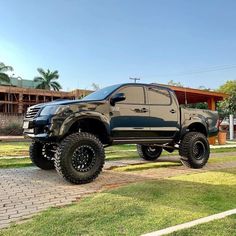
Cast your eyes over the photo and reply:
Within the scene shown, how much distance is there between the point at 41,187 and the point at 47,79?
38576mm

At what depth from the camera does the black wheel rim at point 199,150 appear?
820 centimetres

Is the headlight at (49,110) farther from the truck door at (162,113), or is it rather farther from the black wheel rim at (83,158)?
the truck door at (162,113)

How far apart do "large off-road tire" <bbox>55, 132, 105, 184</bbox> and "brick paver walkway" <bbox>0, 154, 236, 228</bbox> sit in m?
0.19

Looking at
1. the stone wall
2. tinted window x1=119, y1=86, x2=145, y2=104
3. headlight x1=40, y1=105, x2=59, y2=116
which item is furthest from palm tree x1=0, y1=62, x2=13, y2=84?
headlight x1=40, y1=105, x2=59, y2=116

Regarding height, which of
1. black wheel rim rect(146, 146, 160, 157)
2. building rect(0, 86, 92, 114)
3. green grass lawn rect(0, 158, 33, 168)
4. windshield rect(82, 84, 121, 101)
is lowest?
green grass lawn rect(0, 158, 33, 168)

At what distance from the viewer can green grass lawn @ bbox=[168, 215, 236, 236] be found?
3.31m

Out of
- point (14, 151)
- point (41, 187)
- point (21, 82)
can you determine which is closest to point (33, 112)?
point (41, 187)

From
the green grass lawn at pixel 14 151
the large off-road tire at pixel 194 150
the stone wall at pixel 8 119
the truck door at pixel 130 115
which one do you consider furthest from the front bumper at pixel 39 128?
the stone wall at pixel 8 119

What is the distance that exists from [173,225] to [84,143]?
2.87 metres

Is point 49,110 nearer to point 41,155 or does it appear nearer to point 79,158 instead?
point 79,158

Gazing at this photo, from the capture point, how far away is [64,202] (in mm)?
4656

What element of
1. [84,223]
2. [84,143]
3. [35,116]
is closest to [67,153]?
[84,143]

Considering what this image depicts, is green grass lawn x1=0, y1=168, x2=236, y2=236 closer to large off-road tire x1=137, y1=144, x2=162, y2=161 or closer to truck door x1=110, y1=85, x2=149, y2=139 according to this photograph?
truck door x1=110, y1=85, x2=149, y2=139

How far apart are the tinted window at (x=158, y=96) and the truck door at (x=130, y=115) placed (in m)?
0.23
